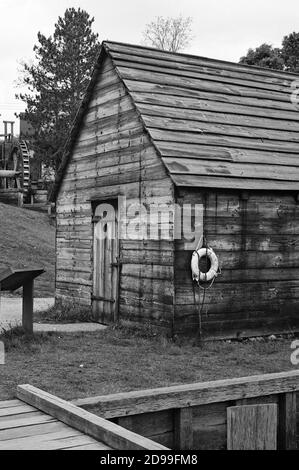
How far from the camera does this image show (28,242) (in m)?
26.1

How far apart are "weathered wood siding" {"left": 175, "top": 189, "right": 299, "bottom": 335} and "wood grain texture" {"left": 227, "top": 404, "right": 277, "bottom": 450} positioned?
5657 millimetres

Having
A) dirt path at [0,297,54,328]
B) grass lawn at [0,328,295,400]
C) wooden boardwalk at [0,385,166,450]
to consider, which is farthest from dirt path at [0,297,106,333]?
wooden boardwalk at [0,385,166,450]

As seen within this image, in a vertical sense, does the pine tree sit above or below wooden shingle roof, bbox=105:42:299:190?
above

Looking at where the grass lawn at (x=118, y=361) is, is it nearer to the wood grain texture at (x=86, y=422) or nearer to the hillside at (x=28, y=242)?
the wood grain texture at (x=86, y=422)

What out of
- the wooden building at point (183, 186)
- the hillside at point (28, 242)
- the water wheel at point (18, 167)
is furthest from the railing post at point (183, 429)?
the water wheel at point (18, 167)

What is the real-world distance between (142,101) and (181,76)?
6.03ft

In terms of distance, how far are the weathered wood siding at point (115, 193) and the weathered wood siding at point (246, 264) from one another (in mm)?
402

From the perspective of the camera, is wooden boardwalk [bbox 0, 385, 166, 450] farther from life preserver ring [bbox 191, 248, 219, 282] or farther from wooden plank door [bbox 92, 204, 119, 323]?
wooden plank door [bbox 92, 204, 119, 323]

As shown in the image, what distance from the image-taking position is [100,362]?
9.70 metres

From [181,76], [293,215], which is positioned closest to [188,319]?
[293,215]

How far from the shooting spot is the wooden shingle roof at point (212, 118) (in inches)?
459

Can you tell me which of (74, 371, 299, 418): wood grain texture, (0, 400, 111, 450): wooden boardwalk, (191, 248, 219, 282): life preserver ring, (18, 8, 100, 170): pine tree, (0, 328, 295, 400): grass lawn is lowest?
(0, 328, 295, 400): grass lawn

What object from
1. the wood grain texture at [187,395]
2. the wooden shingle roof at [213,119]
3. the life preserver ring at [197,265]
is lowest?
the wood grain texture at [187,395]

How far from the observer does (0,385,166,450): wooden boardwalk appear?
445 centimetres
